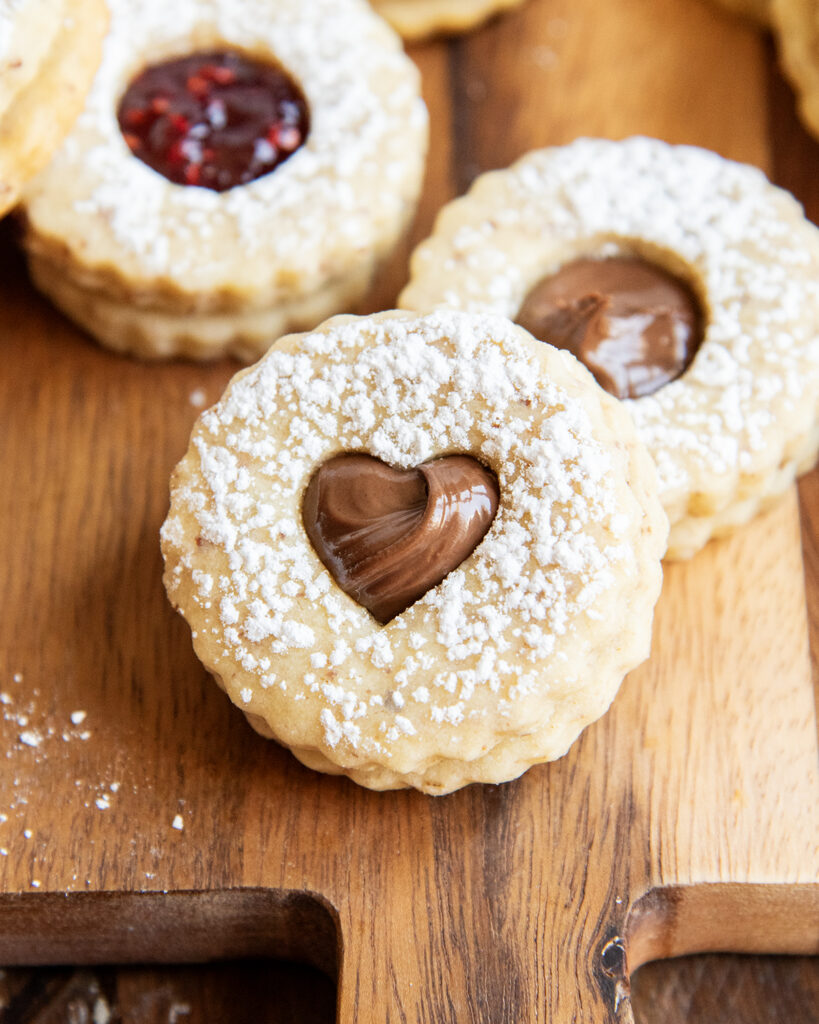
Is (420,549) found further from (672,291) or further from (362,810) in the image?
(672,291)

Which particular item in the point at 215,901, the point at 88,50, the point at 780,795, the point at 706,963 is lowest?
the point at 706,963

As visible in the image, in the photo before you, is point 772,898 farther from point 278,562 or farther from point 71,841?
point 71,841

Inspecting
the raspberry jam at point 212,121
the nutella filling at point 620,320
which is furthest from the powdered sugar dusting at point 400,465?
the raspberry jam at point 212,121

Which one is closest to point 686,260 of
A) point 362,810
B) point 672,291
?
point 672,291

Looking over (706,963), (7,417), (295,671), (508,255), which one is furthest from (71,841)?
(508,255)

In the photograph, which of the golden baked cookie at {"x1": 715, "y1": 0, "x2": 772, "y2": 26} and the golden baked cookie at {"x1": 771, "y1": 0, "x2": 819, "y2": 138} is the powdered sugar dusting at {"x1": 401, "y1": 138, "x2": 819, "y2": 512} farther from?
the golden baked cookie at {"x1": 715, "y1": 0, "x2": 772, "y2": 26}

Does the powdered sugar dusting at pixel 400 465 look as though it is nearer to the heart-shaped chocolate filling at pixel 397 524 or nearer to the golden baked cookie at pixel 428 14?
the heart-shaped chocolate filling at pixel 397 524
